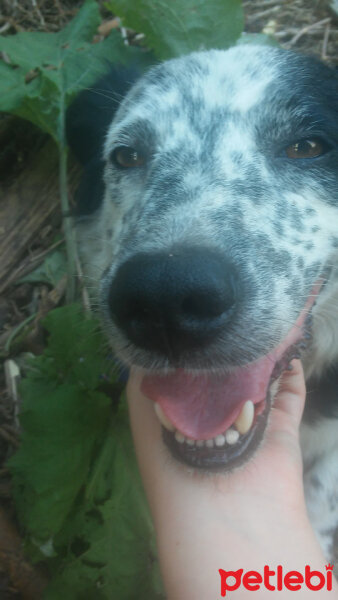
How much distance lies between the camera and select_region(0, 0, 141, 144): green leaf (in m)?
2.70

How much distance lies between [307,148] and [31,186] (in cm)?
192

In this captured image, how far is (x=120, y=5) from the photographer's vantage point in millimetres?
2871

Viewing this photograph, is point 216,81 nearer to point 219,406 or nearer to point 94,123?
point 94,123

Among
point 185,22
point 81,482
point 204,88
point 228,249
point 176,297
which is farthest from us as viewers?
point 185,22

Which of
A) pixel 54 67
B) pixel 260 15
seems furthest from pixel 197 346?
pixel 260 15

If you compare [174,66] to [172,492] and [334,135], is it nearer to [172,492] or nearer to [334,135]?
[334,135]

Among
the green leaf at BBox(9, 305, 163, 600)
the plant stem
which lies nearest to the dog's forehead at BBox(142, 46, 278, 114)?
the plant stem

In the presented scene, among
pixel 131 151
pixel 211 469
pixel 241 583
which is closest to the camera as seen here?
pixel 241 583

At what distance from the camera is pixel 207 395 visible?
1.51 m

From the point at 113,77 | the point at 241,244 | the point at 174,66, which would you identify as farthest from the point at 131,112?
the point at 241,244

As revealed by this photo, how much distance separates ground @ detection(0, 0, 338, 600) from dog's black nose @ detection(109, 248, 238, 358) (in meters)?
1.56

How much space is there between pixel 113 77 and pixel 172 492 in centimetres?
182

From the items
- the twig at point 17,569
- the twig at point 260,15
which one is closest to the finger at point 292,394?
the twig at point 17,569

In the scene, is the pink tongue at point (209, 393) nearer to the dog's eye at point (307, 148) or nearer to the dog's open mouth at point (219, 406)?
the dog's open mouth at point (219, 406)
